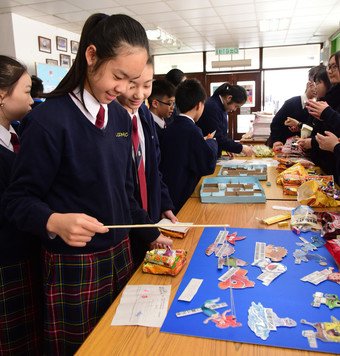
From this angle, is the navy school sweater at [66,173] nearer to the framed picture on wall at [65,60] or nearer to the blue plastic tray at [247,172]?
the blue plastic tray at [247,172]

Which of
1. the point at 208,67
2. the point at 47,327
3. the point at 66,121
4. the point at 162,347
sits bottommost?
the point at 47,327

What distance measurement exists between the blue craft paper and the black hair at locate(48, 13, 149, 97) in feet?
2.40

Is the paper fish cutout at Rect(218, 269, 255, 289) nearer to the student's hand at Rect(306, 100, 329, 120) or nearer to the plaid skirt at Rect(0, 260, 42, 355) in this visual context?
the plaid skirt at Rect(0, 260, 42, 355)

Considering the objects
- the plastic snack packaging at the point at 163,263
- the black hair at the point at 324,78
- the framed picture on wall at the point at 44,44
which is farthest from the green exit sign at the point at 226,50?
the plastic snack packaging at the point at 163,263

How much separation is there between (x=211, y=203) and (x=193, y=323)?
1.12 metres

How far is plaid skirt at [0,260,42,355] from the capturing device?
4.79 feet

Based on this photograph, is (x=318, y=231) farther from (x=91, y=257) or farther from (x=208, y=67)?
(x=208, y=67)

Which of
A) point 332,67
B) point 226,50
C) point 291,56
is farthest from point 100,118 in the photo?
point 291,56

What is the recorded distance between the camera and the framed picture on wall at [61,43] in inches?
264

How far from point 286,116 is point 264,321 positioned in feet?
11.5

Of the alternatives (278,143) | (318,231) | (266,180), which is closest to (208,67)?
(278,143)

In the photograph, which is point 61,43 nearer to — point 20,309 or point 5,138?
point 5,138

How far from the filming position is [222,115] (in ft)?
12.0

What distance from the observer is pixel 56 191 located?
1.10 meters
